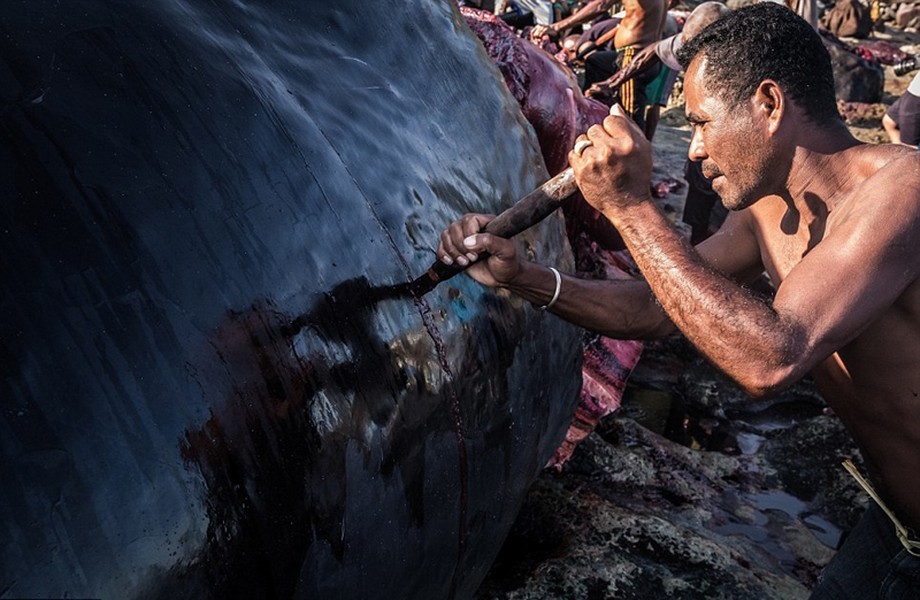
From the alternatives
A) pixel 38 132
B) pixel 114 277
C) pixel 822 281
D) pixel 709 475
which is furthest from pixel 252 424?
pixel 709 475

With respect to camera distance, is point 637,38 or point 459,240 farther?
point 637,38

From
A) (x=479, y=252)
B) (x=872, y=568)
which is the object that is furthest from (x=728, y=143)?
(x=872, y=568)

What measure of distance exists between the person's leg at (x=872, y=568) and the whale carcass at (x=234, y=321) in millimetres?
1070

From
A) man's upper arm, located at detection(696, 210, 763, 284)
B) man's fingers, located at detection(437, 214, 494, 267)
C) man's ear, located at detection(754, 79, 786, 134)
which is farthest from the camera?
man's upper arm, located at detection(696, 210, 763, 284)

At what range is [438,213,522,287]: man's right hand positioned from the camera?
186cm

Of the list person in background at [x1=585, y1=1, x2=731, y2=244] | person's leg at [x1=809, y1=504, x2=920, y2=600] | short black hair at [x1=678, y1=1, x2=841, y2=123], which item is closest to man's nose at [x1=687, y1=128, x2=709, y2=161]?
short black hair at [x1=678, y1=1, x2=841, y2=123]

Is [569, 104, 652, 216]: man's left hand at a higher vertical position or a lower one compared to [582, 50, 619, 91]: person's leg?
higher

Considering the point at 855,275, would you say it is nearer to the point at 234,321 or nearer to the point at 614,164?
the point at 614,164

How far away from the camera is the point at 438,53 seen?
228cm

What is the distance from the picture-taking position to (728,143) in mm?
2078

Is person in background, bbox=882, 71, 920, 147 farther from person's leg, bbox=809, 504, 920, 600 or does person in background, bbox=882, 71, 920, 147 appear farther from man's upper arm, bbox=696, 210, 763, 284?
person's leg, bbox=809, 504, 920, 600

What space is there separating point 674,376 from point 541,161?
2629 millimetres

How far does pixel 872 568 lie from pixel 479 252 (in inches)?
58.8

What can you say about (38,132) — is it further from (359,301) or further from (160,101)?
(359,301)
